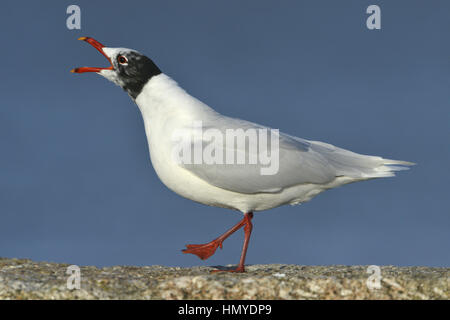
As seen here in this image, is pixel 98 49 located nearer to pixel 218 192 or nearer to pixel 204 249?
pixel 218 192

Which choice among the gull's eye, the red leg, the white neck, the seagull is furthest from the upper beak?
the red leg

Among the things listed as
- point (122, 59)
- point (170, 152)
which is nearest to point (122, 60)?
point (122, 59)

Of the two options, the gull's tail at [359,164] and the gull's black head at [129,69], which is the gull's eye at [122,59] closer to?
the gull's black head at [129,69]

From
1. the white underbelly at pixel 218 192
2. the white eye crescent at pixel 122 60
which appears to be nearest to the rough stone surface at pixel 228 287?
the white underbelly at pixel 218 192

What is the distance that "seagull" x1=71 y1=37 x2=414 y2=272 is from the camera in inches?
301

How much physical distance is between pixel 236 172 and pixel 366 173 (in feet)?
6.11

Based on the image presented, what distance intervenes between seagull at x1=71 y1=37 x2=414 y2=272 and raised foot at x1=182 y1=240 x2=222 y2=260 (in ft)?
0.05

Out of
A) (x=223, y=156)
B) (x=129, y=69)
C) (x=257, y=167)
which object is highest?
(x=129, y=69)

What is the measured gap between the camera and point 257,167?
25.1 feet

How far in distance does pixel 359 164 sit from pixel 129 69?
11.4ft
